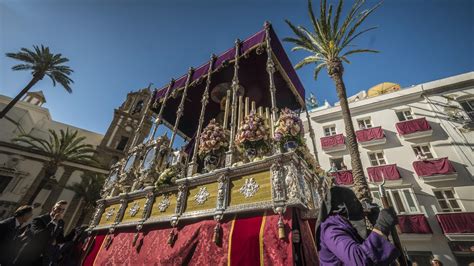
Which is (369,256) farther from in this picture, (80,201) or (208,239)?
(80,201)

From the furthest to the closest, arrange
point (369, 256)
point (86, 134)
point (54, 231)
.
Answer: point (86, 134) < point (54, 231) < point (369, 256)

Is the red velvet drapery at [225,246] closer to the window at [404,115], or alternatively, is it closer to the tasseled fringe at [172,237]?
the tasseled fringe at [172,237]

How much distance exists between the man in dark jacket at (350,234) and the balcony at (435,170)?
17.0 m

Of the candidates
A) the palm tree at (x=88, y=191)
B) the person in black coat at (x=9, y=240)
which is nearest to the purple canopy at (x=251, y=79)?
the person in black coat at (x=9, y=240)

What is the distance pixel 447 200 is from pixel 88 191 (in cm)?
3396

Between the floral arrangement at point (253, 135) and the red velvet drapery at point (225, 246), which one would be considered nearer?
the red velvet drapery at point (225, 246)

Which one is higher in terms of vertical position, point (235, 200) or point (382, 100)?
point (382, 100)

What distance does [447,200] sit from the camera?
13.8m

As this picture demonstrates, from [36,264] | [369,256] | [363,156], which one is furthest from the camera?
[363,156]

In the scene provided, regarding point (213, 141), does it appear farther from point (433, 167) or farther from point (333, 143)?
point (433, 167)

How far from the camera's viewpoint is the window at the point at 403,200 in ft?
46.3

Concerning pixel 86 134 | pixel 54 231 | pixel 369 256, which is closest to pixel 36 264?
pixel 54 231

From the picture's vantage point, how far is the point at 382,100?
62.8 ft

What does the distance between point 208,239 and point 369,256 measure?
3.05 meters
